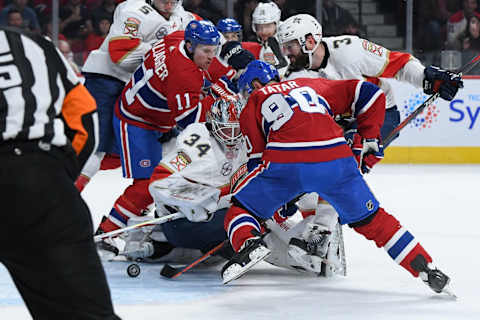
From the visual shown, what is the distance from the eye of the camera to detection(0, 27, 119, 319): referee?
5.82 feet

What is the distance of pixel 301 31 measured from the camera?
3961 millimetres

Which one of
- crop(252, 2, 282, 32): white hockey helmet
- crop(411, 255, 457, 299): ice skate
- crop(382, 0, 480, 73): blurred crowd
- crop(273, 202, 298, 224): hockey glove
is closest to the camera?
crop(411, 255, 457, 299): ice skate

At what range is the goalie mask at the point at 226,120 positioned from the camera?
3.52 m

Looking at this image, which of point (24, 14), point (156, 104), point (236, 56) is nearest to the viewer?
point (156, 104)

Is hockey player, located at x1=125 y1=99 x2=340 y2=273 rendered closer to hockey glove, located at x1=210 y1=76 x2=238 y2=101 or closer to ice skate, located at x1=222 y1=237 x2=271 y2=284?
ice skate, located at x1=222 y1=237 x2=271 y2=284

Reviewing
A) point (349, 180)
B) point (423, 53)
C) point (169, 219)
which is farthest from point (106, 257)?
point (423, 53)

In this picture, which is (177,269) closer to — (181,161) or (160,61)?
(181,161)

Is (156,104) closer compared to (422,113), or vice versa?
(156,104)

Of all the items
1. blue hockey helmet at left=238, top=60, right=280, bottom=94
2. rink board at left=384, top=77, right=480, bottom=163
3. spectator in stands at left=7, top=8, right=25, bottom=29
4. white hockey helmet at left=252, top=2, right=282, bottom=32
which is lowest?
rink board at left=384, top=77, right=480, bottom=163

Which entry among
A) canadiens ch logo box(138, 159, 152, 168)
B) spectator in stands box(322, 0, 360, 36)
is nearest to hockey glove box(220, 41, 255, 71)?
canadiens ch logo box(138, 159, 152, 168)

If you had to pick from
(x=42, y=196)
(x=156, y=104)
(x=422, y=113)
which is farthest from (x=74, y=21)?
(x=42, y=196)

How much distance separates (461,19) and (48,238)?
22.3ft

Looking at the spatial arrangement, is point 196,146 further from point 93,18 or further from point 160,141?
point 93,18

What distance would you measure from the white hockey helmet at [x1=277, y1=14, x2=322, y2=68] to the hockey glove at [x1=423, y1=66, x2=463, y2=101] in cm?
50
